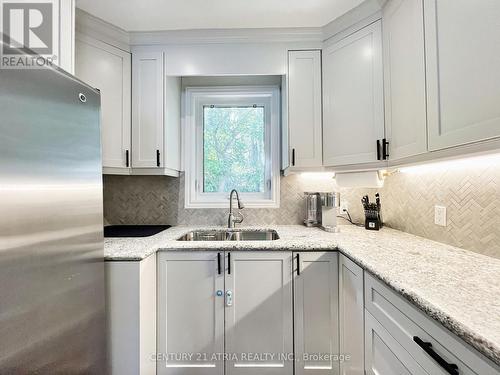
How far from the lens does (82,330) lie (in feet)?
2.91

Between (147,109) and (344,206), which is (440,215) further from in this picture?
(147,109)

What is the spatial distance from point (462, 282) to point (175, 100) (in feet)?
6.74

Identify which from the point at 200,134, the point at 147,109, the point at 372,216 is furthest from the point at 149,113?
the point at 372,216

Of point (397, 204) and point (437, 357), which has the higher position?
point (397, 204)

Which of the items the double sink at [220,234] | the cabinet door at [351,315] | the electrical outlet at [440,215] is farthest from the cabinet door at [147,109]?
the electrical outlet at [440,215]

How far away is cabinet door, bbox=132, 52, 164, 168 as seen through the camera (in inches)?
63.0

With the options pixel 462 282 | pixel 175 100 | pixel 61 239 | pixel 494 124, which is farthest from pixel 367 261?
pixel 175 100

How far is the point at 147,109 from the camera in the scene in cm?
161

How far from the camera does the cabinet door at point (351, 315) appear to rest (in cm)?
102

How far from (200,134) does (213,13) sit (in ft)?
2.97

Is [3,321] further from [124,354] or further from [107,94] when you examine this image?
[107,94]

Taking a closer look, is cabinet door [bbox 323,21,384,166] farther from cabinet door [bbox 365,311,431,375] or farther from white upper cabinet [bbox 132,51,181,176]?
white upper cabinet [bbox 132,51,181,176]

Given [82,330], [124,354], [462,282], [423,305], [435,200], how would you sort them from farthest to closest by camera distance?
[435,200] → [124,354] → [82,330] → [462,282] → [423,305]

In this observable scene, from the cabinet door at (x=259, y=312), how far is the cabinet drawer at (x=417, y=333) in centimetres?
49
